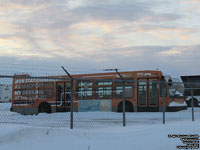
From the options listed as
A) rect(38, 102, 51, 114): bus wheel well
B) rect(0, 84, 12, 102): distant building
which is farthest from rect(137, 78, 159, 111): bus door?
rect(0, 84, 12, 102): distant building

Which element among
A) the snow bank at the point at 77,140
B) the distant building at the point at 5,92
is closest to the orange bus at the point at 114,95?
the distant building at the point at 5,92

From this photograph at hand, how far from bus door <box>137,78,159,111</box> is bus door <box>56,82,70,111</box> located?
465 cm

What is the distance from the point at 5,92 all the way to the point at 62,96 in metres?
11.3

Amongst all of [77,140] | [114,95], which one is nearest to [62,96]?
[114,95]

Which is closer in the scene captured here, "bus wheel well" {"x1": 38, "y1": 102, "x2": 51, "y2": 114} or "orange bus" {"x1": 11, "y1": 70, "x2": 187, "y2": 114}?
"orange bus" {"x1": 11, "y1": 70, "x2": 187, "y2": 114}

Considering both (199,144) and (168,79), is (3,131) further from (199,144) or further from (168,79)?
(168,79)

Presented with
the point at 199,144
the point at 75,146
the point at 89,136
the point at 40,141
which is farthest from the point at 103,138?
the point at 199,144

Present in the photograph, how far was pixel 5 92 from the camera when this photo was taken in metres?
10.9

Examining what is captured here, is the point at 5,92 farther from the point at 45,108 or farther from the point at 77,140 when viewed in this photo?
the point at 45,108

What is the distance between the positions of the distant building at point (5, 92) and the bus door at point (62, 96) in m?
11.0

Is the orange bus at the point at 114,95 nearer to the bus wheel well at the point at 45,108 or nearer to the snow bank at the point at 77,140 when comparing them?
the bus wheel well at the point at 45,108

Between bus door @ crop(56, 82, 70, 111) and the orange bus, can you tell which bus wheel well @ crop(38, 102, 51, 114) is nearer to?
the orange bus

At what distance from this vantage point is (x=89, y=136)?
912 centimetres

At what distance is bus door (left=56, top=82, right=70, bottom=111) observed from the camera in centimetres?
2216
